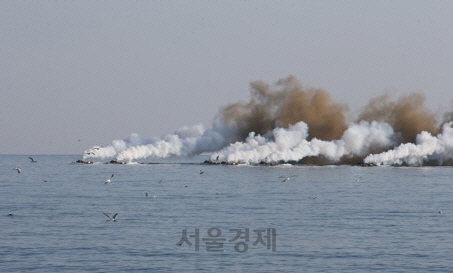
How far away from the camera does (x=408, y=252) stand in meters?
71.4

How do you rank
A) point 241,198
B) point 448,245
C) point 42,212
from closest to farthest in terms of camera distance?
point 448,245, point 42,212, point 241,198

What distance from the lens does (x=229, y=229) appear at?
84562 mm

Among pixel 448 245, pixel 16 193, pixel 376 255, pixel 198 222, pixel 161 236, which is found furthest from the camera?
pixel 16 193

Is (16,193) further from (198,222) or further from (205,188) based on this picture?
(198,222)

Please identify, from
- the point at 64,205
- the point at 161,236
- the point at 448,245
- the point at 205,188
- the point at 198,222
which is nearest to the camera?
the point at 448,245

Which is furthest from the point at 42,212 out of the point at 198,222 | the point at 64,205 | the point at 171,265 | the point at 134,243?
the point at 171,265

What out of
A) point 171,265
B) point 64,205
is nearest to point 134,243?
point 171,265

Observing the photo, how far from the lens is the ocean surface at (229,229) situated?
6681 centimetres

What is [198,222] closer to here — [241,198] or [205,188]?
[241,198]

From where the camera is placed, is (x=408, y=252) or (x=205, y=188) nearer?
(x=408, y=252)

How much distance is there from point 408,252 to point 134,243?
824 inches

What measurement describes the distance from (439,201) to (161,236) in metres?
48.0

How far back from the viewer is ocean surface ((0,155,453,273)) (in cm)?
6681

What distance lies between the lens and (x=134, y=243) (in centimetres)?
7600
